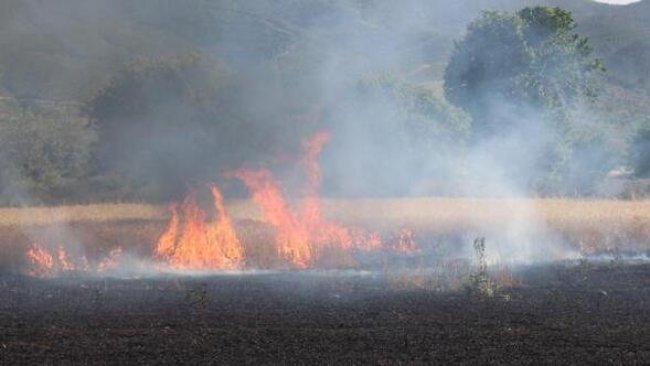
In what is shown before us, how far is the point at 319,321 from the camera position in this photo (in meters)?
16.2

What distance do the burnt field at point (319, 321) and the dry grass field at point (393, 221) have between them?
7599 mm

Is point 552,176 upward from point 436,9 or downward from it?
downward

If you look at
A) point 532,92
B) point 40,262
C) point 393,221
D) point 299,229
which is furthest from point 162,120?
point 532,92

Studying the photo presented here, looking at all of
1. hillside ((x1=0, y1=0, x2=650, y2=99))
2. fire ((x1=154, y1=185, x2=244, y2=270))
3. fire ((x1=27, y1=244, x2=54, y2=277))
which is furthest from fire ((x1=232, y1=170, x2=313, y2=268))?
hillside ((x1=0, y1=0, x2=650, y2=99))

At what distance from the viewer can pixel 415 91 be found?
2596 inches

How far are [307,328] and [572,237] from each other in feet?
69.7

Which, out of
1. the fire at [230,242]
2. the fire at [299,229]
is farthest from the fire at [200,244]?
the fire at [299,229]

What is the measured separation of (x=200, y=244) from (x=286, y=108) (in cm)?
1107

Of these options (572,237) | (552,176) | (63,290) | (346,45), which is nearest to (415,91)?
(346,45)

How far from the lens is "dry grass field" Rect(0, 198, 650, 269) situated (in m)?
31.4

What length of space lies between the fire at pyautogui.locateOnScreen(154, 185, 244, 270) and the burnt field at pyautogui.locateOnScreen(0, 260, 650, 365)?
293 cm

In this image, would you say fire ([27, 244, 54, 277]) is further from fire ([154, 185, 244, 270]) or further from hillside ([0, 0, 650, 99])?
hillside ([0, 0, 650, 99])

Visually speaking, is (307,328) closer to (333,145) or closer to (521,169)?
(333,145)

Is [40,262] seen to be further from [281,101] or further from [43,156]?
[43,156]
